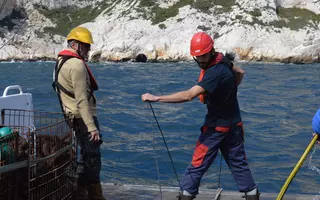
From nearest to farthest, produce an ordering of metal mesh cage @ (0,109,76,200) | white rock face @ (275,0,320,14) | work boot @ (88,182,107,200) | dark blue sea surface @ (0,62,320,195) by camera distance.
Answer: metal mesh cage @ (0,109,76,200) → work boot @ (88,182,107,200) → dark blue sea surface @ (0,62,320,195) → white rock face @ (275,0,320,14)

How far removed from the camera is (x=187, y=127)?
14750 millimetres

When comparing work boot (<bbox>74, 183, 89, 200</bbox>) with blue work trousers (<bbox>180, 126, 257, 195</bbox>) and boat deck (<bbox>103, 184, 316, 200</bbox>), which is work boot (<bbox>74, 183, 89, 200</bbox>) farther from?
blue work trousers (<bbox>180, 126, 257, 195</bbox>)

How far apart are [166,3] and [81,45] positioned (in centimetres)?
4886

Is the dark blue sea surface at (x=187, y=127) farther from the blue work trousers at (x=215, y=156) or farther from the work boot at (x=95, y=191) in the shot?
the blue work trousers at (x=215, y=156)

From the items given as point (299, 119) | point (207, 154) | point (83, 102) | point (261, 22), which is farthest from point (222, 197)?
point (261, 22)

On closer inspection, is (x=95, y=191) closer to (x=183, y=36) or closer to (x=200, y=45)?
(x=200, y=45)

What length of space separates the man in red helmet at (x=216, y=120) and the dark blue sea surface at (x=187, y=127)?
3844mm

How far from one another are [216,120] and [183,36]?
41.5 metres

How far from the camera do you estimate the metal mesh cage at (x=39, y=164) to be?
492cm

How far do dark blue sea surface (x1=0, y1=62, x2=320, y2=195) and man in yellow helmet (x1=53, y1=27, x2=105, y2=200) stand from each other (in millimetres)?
3784

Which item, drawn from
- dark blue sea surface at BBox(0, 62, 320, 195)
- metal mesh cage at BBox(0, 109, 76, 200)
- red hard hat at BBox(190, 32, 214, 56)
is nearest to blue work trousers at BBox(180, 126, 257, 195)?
red hard hat at BBox(190, 32, 214, 56)

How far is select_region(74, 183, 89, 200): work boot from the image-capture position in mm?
6003

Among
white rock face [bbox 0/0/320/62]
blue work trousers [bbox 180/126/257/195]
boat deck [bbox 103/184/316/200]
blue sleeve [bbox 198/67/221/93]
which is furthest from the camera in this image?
white rock face [bbox 0/0/320/62]

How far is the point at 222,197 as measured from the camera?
6.46m
